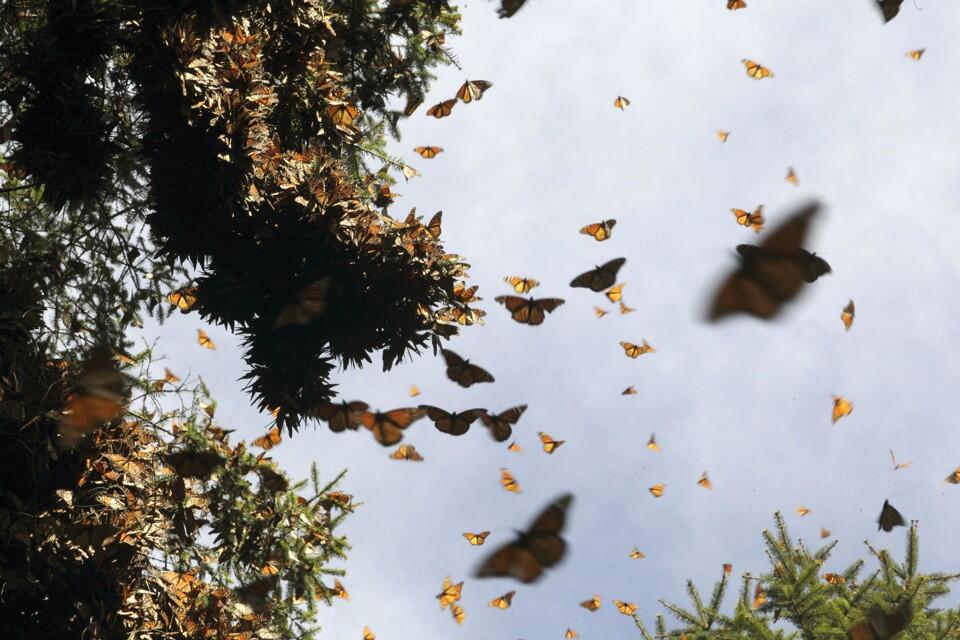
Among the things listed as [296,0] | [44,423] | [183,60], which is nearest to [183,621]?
[44,423]

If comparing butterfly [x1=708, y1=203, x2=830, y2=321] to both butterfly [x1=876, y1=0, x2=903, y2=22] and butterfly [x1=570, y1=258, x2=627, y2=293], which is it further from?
butterfly [x1=570, y1=258, x2=627, y2=293]

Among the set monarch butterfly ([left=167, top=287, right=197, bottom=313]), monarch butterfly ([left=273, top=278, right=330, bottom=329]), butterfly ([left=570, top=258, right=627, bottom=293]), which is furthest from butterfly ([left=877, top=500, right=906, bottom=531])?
monarch butterfly ([left=167, top=287, right=197, bottom=313])

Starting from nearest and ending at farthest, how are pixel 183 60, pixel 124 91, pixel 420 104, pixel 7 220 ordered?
pixel 183 60 < pixel 124 91 < pixel 7 220 < pixel 420 104

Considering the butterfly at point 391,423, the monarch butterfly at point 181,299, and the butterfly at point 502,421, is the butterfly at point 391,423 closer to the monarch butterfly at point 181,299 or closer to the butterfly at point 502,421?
the butterfly at point 502,421

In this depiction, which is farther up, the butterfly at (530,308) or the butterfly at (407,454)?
the butterfly at (530,308)

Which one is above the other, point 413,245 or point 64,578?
point 413,245

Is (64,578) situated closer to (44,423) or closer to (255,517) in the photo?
(44,423)

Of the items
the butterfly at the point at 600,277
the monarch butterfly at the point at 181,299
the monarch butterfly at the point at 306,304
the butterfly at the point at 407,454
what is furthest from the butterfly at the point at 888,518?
the monarch butterfly at the point at 181,299
